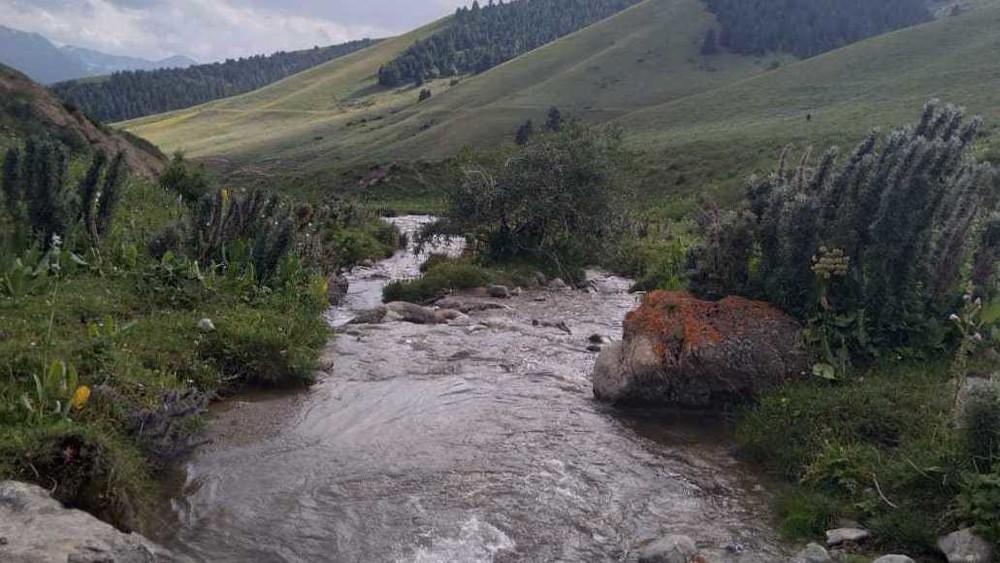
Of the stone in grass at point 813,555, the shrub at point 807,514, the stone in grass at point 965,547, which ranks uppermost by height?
the stone in grass at point 965,547

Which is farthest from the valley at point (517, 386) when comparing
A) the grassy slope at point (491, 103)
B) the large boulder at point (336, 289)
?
the grassy slope at point (491, 103)

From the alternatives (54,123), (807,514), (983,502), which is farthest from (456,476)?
(54,123)

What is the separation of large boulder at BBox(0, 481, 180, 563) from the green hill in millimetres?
39983

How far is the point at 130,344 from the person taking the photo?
36.0 feet

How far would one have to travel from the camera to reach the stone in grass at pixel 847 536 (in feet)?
23.7

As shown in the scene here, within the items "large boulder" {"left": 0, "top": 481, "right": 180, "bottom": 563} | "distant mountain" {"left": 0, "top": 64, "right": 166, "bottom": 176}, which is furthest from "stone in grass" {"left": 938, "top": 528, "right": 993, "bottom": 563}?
"distant mountain" {"left": 0, "top": 64, "right": 166, "bottom": 176}

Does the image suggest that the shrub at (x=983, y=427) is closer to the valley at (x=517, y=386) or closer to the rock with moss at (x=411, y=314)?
the valley at (x=517, y=386)

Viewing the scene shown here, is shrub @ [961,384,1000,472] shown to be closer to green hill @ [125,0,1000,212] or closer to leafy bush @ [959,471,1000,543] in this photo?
leafy bush @ [959,471,1000,543]

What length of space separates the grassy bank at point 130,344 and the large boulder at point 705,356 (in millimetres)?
5115

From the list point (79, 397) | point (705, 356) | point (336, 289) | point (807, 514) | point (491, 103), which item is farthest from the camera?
point (491, 103)

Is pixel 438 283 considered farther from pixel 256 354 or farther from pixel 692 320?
pixel 692 320

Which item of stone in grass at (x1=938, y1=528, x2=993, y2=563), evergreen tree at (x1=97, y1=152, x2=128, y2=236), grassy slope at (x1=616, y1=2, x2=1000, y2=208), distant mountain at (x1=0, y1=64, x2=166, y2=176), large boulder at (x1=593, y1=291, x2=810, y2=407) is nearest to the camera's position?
stone in grass at (x1=938, y1=528, x2=993, y2=563)

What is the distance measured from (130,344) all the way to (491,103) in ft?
337

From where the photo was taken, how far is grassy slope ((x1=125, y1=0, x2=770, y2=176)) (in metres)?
96.1
